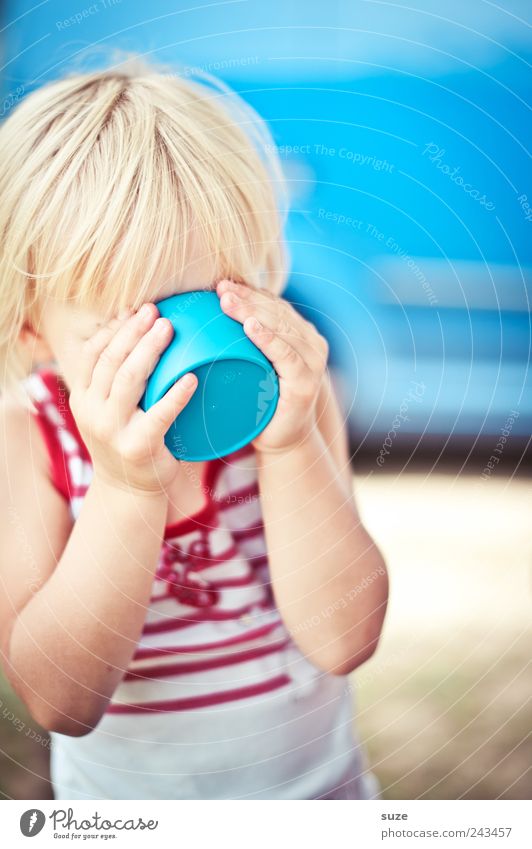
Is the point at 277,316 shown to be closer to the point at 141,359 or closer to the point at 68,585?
the point at 141,359

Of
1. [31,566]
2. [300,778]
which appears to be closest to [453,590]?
[300,778]

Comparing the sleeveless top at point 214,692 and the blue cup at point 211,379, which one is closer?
the blue cup at point 211,379

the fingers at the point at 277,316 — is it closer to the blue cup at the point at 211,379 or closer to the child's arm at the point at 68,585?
the blue cup at the point at 211,379

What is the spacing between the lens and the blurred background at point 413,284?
56cm

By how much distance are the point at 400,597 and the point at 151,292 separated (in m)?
0.29

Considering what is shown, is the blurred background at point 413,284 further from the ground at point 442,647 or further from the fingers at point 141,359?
the fingers at point 141,359

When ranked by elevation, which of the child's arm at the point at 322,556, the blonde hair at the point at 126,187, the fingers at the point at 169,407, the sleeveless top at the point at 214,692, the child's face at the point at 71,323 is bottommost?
the sleeveless top at the point at 214,692

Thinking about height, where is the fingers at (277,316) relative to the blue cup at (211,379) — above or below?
above

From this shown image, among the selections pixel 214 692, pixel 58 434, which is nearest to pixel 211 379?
pixel 58 434

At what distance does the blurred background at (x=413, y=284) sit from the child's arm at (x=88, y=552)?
3.2 inches

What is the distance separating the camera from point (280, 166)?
565 millimetres

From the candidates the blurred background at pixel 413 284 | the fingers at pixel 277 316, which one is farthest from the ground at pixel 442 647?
the fingers at pixel 277 316

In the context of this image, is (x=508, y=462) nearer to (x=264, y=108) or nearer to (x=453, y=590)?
(x=453, y=590)

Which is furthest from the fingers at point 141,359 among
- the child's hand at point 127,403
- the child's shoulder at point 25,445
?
the child's shoulder at point 25,445
